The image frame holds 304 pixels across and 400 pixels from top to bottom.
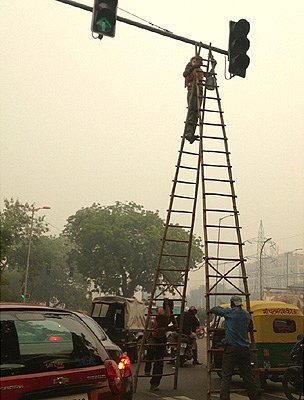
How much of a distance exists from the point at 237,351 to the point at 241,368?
32 centimetres

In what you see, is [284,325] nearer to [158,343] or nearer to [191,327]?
[158,343]

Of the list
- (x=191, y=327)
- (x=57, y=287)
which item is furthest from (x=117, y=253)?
(x=191, y=327)

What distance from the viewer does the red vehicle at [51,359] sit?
13.9 ft

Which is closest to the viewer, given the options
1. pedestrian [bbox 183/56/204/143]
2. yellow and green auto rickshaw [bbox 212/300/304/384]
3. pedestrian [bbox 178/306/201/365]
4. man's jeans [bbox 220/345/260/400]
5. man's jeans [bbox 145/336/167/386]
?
man's jeans [bbox 220/345/260/400]

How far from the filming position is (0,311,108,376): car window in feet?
14.2

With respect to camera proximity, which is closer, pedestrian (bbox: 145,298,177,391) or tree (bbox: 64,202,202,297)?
pedestrian (bbox: 145,298,177,391)

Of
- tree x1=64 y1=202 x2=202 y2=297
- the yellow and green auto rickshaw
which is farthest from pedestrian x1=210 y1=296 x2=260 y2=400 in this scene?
tree x1=64 y1=202 x2=202 y2=297

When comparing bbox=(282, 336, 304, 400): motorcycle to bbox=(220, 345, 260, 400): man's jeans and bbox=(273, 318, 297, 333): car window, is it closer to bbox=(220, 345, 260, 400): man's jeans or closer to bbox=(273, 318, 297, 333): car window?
bbox=(220, 345, 260, 400): man's jeans

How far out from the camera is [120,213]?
60406 millimetres

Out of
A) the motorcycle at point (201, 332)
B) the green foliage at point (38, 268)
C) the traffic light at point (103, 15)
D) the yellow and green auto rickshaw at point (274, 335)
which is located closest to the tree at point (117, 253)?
the green foliage at point (38, 268)

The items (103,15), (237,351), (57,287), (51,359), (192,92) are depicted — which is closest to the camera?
(51,359)

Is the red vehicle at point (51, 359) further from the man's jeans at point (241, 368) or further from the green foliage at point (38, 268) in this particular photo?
the green foliage at point (38, 268)

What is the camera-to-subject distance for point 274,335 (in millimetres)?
12281

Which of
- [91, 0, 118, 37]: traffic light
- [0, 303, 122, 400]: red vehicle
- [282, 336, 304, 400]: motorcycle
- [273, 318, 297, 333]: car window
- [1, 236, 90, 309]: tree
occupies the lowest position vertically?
[282, 336, 304, 400]: motorcycle
